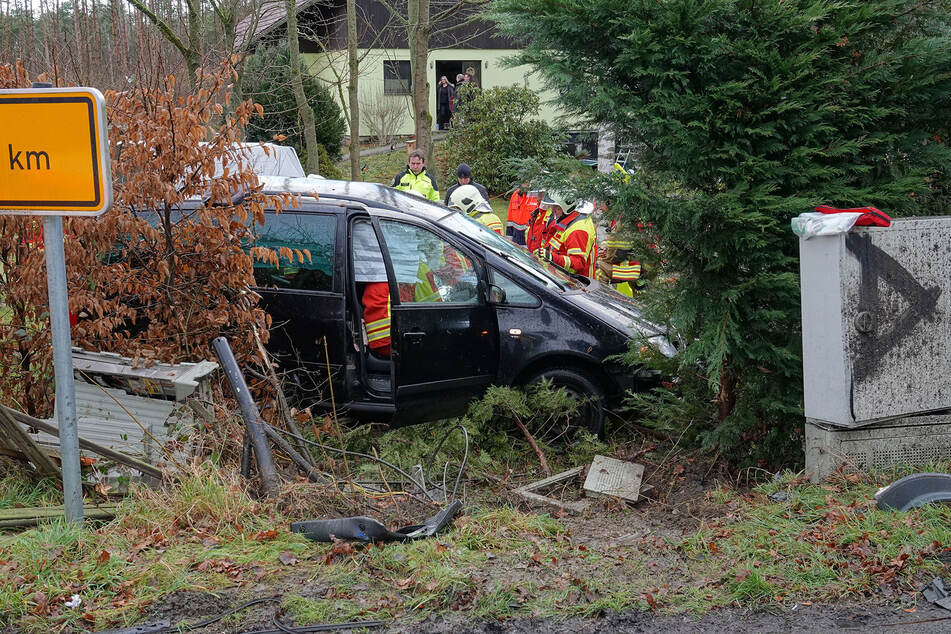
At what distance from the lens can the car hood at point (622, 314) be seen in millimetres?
6043

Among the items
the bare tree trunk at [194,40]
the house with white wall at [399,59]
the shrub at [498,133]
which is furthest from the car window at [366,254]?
the house with white wall at [399,59]

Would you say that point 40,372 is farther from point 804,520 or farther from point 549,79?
point 804,520

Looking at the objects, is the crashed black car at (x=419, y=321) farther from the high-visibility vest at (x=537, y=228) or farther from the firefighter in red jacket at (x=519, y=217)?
the firefighter in red jacket at (x=519, y=217)

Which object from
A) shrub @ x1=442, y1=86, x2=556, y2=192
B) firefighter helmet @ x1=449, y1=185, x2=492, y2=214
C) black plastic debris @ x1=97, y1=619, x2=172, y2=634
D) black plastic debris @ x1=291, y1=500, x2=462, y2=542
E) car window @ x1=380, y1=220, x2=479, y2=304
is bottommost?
black plastic debris @ x1=97, y1=619, x2=172, y2=634

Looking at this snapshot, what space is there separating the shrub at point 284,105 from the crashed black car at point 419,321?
943 centimetres

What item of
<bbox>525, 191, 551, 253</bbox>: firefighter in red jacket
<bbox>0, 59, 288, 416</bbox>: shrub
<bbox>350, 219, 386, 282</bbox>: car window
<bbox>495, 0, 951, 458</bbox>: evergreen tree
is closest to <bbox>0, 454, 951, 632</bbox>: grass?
<bbox>495, 0, 951, 458</bbox>: evergreen tree

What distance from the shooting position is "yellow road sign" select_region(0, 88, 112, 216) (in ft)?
12.8

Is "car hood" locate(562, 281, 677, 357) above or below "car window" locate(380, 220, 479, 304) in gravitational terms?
below

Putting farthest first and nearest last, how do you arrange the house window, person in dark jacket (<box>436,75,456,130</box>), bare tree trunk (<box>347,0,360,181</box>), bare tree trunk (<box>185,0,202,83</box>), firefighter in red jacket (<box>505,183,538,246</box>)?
the house window < person in dark jacket (<box>436,75,456,130</box>) < bare tree trunk (<box>347,0,360,181</box>) < firefighter in red jacket (<box>505,183,538,246</box>) < bare tree trunk (<box>185,0,202,83</box>)

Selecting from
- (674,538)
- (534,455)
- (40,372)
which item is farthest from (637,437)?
(40,372)

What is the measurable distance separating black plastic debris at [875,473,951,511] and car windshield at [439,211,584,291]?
299 centimetres

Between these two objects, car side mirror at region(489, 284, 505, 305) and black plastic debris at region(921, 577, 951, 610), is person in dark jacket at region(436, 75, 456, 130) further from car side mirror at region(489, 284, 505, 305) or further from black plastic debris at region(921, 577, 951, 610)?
black plastic debris at region(921, 577, 951, 610)

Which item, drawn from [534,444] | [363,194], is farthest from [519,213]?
[534,444]

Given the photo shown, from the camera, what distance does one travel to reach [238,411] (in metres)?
5.67
